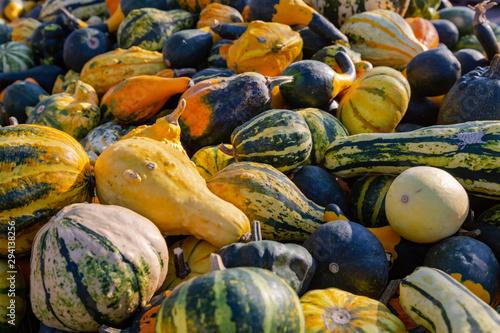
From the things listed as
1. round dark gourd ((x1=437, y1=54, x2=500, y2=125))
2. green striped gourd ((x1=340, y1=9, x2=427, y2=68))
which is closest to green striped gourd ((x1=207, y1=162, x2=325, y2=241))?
round dark gourd ((x1=437, y1=54, x2=500, y2=125))

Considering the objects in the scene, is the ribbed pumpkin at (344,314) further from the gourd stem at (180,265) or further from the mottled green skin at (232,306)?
the gourd stem at (180,265)

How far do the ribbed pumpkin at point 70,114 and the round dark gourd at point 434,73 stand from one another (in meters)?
2.37

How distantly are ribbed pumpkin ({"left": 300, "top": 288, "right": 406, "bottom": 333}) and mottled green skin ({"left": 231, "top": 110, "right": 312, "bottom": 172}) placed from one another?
2.66 ft

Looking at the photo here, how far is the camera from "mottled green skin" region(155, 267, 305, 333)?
1.13 m

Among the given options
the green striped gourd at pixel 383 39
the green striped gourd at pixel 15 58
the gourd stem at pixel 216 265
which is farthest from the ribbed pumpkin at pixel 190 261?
the green striped gourd at pixel 15 58

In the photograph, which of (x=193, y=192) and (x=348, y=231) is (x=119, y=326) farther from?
(x=348, y=231)

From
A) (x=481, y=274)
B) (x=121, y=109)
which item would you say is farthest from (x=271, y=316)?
(x=121, y=109)

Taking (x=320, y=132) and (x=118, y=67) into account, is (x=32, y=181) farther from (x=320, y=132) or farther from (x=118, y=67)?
(x=118, y=67)

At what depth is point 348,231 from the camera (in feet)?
5.84

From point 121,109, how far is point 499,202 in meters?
2.40

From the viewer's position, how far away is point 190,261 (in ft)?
5.80

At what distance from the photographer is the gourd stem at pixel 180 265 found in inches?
64.8

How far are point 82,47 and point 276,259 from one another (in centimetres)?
330

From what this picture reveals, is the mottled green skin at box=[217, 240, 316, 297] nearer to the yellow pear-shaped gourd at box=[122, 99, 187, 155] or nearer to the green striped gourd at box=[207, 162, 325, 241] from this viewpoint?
the green striped gourd at box=[207, 162, 325, 241]
